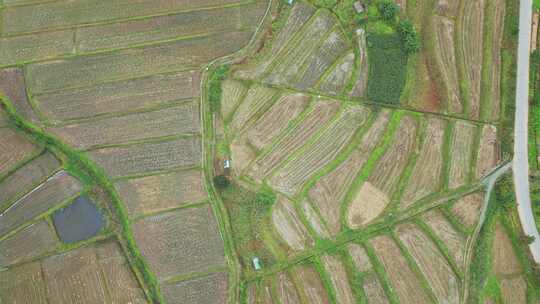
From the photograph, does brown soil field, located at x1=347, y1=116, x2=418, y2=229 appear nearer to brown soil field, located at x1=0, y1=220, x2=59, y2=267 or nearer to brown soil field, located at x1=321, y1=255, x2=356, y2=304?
brown soil field, located at x1=321, y1=255, x2=356, y2=304

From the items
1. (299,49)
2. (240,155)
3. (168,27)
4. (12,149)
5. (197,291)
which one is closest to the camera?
(197,291)

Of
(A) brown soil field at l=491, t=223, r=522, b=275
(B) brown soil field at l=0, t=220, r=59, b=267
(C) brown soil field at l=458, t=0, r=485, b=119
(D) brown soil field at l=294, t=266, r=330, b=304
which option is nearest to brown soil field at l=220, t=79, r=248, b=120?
(D) brown soil field at l=294, t=266, r=330, b=304

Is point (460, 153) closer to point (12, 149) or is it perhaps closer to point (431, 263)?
point (431, 263)

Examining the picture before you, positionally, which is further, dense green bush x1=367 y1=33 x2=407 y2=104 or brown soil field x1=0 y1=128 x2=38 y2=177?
dense green bush x1=367 y1=33 x2=407 y2=104

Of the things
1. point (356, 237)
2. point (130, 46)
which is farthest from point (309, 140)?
point (130, 46)

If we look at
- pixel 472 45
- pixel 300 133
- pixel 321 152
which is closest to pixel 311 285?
pixel 321 152

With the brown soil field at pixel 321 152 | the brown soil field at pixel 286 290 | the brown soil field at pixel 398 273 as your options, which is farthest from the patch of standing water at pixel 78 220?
the brown soil field at pixel 398 273

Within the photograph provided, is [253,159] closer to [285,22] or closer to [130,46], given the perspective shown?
[285,22]
